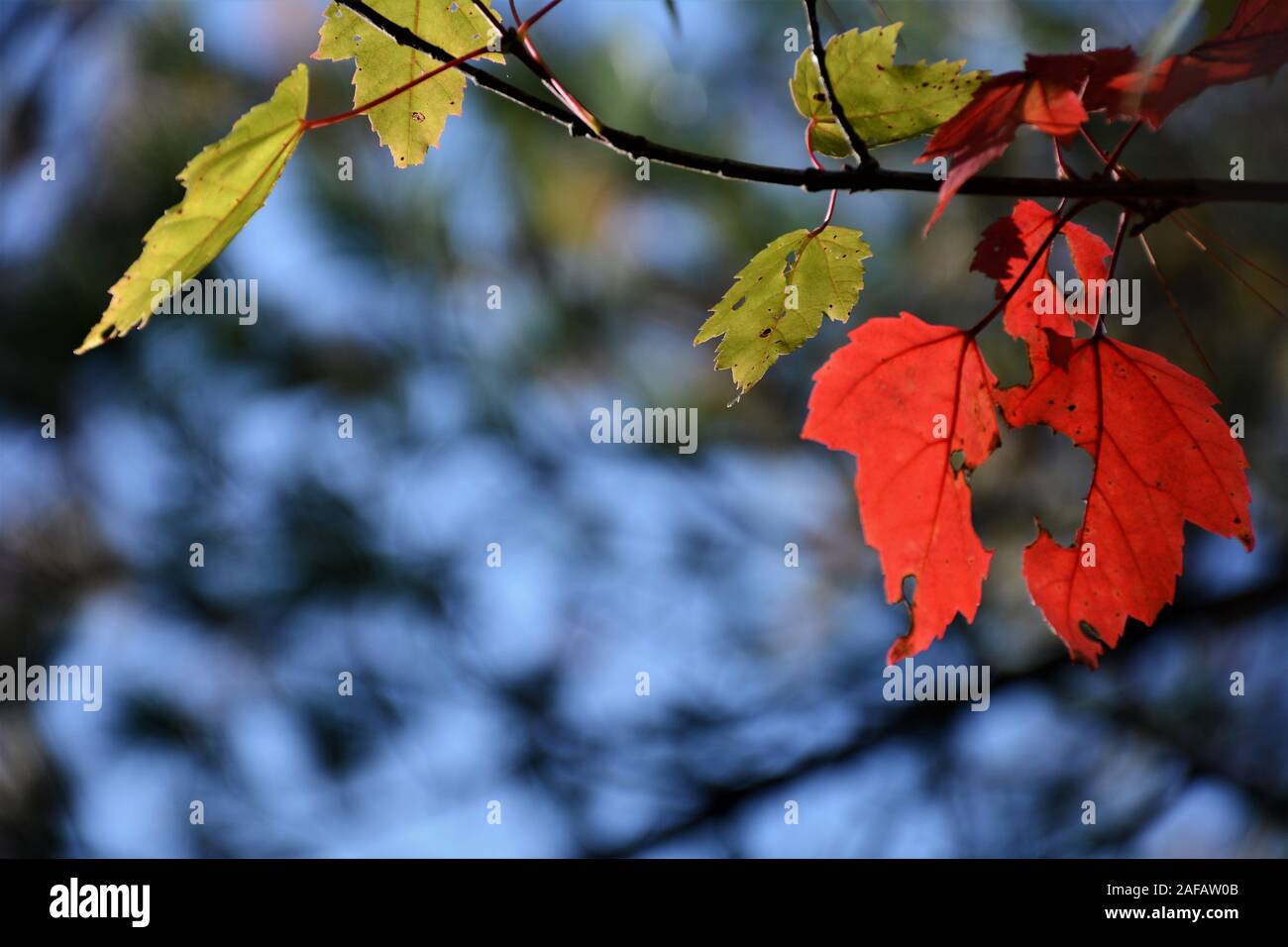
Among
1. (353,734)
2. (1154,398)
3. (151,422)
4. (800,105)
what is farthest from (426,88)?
(151,422)

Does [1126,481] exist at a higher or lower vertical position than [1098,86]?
lower

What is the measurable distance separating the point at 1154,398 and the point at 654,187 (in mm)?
1554

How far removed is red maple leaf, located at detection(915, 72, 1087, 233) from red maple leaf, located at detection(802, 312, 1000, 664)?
0.09m

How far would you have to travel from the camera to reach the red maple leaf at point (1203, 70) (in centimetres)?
28

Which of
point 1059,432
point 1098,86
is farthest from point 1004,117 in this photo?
point 1059,432

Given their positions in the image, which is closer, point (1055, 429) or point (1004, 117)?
point (1004, 117)

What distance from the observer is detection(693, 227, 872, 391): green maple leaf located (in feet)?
1.21

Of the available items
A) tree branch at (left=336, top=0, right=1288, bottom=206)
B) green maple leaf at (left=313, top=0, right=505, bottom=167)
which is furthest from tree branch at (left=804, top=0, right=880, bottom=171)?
green maple leaf at (left=313, top=0, right=505, bottom=167)

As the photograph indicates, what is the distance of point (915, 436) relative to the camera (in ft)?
1.27

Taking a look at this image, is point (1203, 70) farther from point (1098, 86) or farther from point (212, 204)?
point (212, 204)

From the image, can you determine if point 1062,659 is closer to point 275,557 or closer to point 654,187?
point 654,187

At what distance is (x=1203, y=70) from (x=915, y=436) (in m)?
0.15

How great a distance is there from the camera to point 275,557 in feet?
5.99

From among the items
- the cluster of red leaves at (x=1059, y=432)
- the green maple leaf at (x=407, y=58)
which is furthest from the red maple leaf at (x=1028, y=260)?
the green maple leaf at (x=407, y=58)
